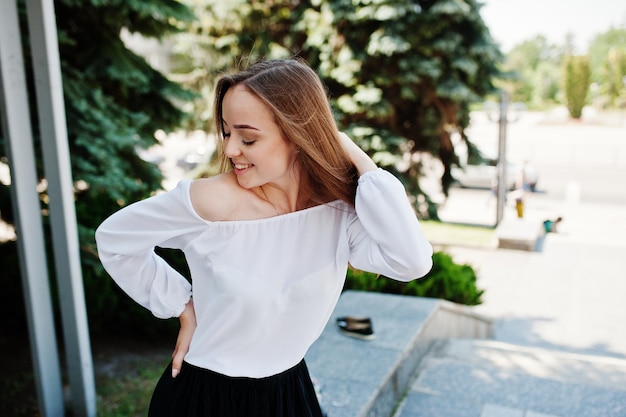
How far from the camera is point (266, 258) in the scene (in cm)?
153

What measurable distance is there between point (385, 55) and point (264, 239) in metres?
10.3

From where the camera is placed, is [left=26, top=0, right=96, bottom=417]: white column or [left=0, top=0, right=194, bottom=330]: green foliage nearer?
[left=26, top=0, right=96, bottom=417]: white column

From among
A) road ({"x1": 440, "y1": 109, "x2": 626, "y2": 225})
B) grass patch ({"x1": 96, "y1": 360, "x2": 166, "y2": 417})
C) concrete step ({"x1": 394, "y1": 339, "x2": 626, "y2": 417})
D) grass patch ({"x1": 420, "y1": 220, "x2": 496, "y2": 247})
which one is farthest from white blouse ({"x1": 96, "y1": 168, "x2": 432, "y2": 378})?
road ({"x1": 440, "y1": 109, "x2": 626, "y2": 225})

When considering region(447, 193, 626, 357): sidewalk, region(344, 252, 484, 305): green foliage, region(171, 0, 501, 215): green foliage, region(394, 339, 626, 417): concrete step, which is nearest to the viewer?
region(394, 339, 626, 417): concrete step

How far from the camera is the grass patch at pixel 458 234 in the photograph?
11680mm

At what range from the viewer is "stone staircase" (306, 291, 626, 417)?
3277 millimetres

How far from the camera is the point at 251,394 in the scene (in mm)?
1629

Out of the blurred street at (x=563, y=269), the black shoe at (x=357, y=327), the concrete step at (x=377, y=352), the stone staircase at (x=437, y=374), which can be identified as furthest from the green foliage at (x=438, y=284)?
the black shoe at (x=357, y=327)

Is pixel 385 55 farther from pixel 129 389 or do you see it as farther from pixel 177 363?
pixel 177 363

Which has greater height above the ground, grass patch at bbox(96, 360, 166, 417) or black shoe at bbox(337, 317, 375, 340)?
black shoe at bbox(337, 317, 375, 340)

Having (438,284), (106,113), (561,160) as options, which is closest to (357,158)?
(106,113)

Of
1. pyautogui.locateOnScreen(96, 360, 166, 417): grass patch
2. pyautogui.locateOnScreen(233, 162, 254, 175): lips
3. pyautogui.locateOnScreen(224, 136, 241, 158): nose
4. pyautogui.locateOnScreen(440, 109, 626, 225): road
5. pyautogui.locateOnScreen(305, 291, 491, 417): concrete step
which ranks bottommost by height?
pyautogui.locateOnScreen(440, 109, 626, 225): road

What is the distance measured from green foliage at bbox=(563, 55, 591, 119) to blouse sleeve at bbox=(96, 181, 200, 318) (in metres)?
53.8

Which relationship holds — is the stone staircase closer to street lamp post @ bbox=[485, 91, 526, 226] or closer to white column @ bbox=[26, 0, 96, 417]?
white column @ bbox=[26, 0, 96, 417]
